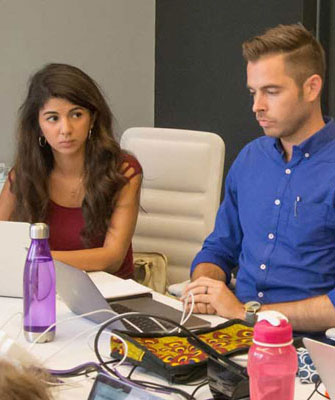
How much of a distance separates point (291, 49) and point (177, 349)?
1132mm

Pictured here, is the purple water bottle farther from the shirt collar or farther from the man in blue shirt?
the shirt collar

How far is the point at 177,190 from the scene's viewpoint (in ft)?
10.5

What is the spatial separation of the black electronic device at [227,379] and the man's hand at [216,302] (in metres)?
0.58

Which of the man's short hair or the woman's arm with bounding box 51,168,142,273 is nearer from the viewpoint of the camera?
the man's short hair

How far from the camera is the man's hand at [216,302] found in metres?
2.19

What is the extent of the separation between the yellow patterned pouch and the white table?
1.1 inches

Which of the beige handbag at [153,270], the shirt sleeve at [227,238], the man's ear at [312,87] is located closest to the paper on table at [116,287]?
the shirt sleeve at [227,238]

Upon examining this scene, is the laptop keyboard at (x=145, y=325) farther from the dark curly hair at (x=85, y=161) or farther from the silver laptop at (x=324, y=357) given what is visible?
the dark curly hair at (x=85, y=161)

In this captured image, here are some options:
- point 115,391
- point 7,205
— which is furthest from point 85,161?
point 115,391

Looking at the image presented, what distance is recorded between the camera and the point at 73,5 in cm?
459

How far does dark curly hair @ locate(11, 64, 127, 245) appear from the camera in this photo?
115 inches

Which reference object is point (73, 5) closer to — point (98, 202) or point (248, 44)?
point (98, 202)

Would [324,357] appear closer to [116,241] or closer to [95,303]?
[95,303]

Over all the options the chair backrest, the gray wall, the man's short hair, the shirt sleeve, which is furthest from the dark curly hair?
the gray wall
